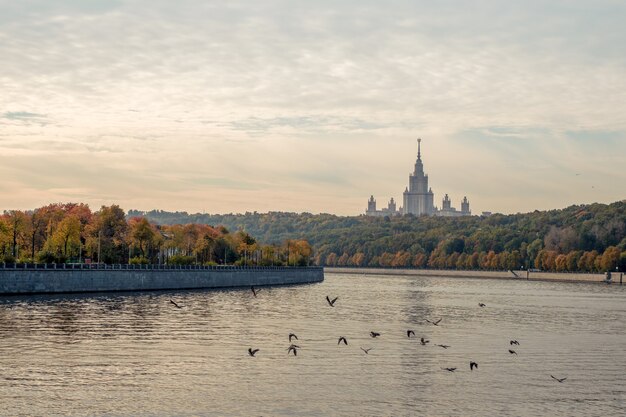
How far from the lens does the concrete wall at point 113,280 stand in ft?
369

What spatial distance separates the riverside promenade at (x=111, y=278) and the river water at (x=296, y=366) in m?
24.6

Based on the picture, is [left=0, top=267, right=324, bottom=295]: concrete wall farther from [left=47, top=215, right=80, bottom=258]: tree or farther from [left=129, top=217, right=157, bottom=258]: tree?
[left=47, top=215, right=80, bottom=258]: tree

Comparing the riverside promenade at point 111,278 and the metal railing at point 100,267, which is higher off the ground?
the metal railing at point 100,267

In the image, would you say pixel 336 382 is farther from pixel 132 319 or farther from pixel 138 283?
pixel 138 283

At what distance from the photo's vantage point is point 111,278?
132 metres

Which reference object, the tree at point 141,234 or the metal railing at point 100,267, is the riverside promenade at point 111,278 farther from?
the tree at point 141,234

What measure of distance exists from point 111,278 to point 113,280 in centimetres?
95

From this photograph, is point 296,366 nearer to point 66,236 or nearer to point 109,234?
point 66,236

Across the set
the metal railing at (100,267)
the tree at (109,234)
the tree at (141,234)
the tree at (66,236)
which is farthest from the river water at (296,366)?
the tree at (141,234)

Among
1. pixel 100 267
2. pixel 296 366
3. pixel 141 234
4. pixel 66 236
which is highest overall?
pixel 141 234

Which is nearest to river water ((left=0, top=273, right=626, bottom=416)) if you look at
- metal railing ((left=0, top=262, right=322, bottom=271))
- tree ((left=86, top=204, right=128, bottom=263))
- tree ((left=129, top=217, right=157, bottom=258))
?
metal railing ((left=0, top=262, right=322, bottom=271))

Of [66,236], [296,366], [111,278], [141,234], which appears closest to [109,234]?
[141,234]

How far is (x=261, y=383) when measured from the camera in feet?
150

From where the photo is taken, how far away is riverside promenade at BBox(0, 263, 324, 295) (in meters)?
113
